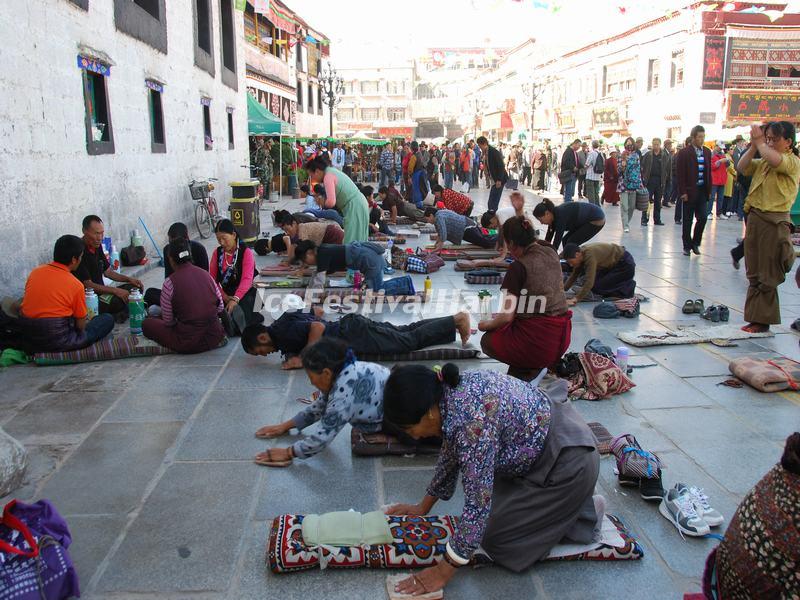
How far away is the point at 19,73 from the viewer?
6.27m

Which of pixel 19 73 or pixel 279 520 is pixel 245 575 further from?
pixel 19 73

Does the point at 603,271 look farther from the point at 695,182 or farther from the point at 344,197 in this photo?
the point at 695,182

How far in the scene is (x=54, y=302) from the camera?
5.25m

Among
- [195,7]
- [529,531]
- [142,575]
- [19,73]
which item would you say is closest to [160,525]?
[142,575]

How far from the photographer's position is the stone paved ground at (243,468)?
2.73 meters

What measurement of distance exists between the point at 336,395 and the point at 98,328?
10.2ft

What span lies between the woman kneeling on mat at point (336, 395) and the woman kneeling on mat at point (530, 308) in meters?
1.23

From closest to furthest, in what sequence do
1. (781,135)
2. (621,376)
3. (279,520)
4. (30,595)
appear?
(30,595) < (279,520) < (621,376) < (781,135)

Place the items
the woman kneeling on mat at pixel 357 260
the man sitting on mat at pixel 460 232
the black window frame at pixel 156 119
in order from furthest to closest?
1. the black window frame at pixel 156 119
2. the man sitting on mat at pixel 460 232
3. the woman kneeling on mat at pixel 357 260

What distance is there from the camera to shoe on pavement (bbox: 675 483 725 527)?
3057 millimetres

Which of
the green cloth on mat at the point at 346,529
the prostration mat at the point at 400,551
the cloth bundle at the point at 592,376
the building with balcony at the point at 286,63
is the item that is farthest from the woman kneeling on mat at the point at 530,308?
the building with balcony at the point at 286,63

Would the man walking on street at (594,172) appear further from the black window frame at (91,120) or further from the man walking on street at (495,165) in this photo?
the black window frame at (91,120)

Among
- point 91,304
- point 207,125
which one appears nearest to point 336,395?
point 91,304

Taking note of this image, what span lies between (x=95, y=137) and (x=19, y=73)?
204cm
